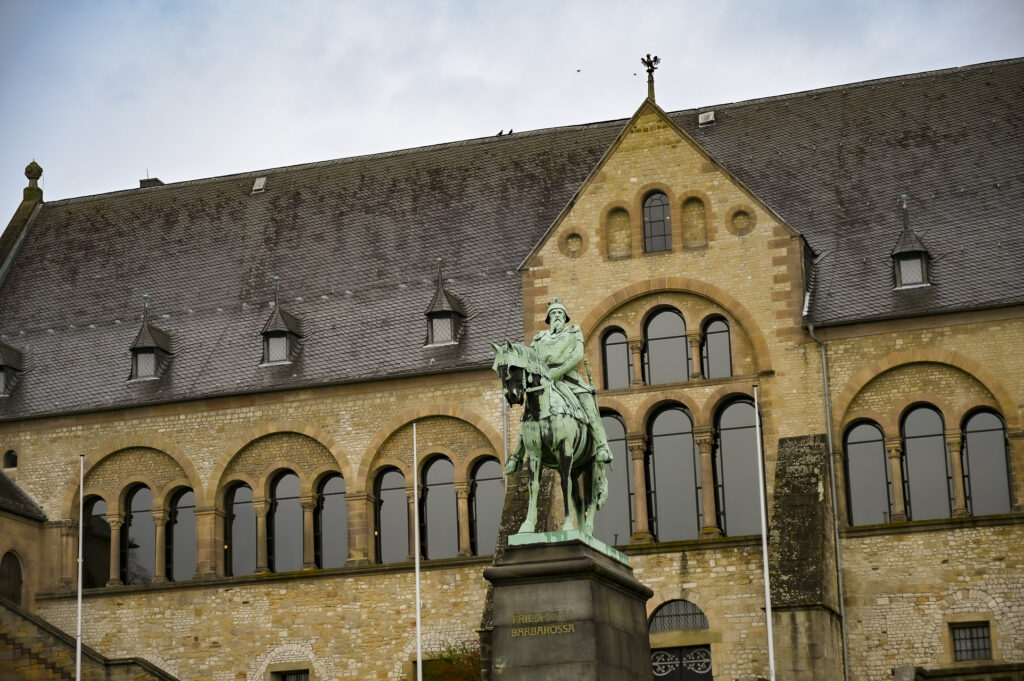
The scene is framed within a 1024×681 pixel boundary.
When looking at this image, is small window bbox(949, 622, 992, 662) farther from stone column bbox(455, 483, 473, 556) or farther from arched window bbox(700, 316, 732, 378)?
stone column bbox(455, 483, 473, 556)

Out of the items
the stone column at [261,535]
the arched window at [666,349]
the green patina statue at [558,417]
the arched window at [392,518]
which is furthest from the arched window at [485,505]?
the green patina statue at [558,417]

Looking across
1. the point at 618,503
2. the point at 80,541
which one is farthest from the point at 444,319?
the point at 80,541

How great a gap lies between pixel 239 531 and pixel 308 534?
221 centimetres

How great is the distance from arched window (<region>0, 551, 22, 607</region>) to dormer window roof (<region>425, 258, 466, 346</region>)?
11.8 metres

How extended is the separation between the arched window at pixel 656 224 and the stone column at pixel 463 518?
7201 millimetres

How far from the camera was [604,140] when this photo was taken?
50875 mm

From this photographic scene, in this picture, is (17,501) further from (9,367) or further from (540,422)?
(540,422)

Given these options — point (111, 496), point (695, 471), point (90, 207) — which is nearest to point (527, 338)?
point (695, 471)

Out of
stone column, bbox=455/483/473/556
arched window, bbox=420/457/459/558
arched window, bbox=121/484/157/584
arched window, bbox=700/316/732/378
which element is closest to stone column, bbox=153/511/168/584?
arched window, bbox=121/484/157/584

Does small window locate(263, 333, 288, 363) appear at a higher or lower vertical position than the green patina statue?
higher

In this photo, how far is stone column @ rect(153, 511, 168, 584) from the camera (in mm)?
46344

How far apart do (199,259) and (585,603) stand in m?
28.7

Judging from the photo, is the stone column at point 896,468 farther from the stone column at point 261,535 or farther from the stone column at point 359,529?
the stone column at point 261,535

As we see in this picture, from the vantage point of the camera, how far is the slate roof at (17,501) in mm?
46450
